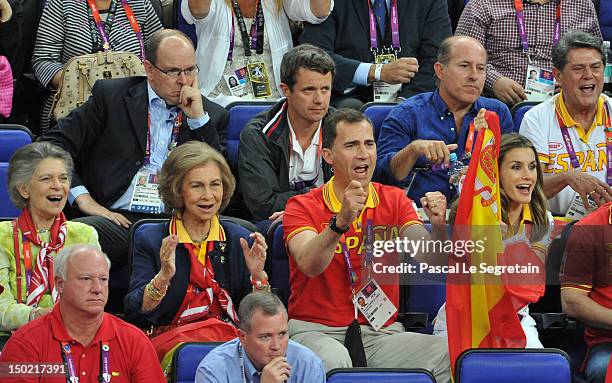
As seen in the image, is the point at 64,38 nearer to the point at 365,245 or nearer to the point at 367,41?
the point at 367,41

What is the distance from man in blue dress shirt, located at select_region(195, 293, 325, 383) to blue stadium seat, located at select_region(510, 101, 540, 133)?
2.70m

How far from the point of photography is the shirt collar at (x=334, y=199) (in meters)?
5.32

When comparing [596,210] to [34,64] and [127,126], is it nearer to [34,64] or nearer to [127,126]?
[127,126]

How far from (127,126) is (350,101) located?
145cm

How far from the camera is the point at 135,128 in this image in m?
6.20

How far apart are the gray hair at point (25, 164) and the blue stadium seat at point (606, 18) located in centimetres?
420

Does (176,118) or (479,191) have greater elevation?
(176,118)

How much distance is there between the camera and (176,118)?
20.4 ft

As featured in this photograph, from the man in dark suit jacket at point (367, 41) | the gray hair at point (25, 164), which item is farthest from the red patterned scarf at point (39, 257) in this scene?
the man in dark suit jacket at point (367, 41)

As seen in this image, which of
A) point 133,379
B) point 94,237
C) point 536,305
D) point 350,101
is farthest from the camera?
point 350,101

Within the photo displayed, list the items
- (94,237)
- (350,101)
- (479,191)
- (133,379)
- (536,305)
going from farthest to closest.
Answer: (350,101) → (536,305) → (94,237) → (479,191) → (133,379)

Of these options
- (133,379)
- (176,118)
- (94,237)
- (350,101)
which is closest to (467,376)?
(133,379)

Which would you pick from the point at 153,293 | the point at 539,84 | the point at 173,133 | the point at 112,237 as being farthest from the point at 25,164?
the point at 539,84

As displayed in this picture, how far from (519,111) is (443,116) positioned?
2.16 feet
